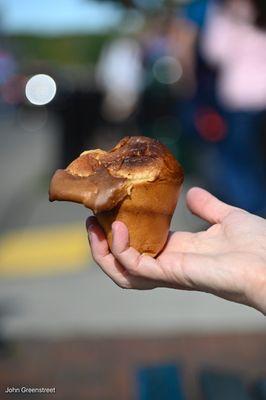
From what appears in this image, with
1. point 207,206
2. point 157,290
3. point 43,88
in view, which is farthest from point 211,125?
point 207,206

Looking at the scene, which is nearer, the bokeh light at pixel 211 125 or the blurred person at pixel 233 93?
the blurred person at pixel 233 93

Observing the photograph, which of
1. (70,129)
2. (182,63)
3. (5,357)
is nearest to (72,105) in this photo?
(70,129)

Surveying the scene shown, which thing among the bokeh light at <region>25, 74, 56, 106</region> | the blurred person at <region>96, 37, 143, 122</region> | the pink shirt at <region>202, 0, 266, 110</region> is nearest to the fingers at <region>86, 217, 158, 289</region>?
the pink shirt at <region>202, 0, 266, 110</region>

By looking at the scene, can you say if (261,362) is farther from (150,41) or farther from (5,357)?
(150,41)

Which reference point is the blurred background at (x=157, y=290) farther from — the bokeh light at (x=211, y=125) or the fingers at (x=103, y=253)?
the fingers at (x=103, y=253)

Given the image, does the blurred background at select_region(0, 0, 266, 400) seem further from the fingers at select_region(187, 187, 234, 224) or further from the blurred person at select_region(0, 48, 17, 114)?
the blurred person at select_region(0, 48, 17, 114)

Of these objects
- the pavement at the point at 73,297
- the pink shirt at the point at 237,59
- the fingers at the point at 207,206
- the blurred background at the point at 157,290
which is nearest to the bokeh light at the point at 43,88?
the blurred background at the point at 157,290

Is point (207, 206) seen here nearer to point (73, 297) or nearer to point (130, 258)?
point (130, 258)

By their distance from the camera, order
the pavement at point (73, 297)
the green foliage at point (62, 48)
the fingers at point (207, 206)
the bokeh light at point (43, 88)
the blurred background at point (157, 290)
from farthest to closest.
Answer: the green foliage at point (62, 48) → the bokeh light at point (43, 88) → the pavement at point (73, 297) → the blurred background at point (157, 290) → the fingers at point (207, 206)
